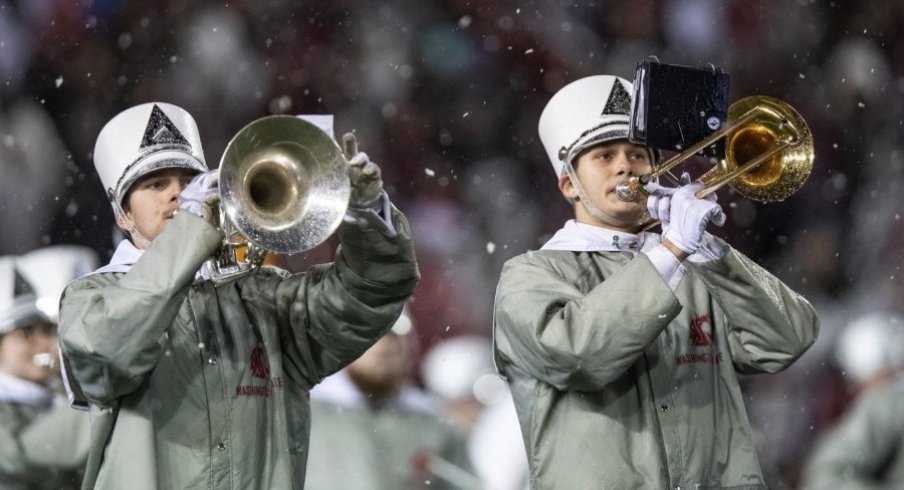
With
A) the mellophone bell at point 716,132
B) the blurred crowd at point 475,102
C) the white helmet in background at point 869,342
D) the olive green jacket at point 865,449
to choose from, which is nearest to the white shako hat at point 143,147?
the mellophone bell at point 716,132

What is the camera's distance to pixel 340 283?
3.44 metres

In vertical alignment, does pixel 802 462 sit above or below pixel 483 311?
below

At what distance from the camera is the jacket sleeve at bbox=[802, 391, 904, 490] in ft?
19.7

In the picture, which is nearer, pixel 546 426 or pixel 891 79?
pixel 546 426

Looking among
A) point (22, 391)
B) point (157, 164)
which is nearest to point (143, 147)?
point (157, 164)

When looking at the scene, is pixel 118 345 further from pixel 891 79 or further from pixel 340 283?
pixel 891 79

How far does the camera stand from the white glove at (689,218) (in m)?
3.38

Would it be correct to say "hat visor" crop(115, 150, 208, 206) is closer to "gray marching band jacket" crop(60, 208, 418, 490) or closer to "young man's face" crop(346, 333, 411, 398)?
"gray marching band jacket" crop(60, 208, 418, 490)

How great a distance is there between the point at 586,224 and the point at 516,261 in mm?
234

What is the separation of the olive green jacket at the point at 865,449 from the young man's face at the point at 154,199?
11.5 ft

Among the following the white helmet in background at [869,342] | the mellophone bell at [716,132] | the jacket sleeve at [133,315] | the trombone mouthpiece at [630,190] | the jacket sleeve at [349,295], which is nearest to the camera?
the jacket sleeve at [133,315]

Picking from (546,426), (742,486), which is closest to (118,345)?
(546,426)

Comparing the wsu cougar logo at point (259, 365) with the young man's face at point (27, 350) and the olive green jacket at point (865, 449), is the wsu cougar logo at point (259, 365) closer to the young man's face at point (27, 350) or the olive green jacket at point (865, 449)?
the young man's face at point (27, 350)

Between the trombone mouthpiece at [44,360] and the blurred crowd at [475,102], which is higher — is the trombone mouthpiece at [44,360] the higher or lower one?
the lower one
